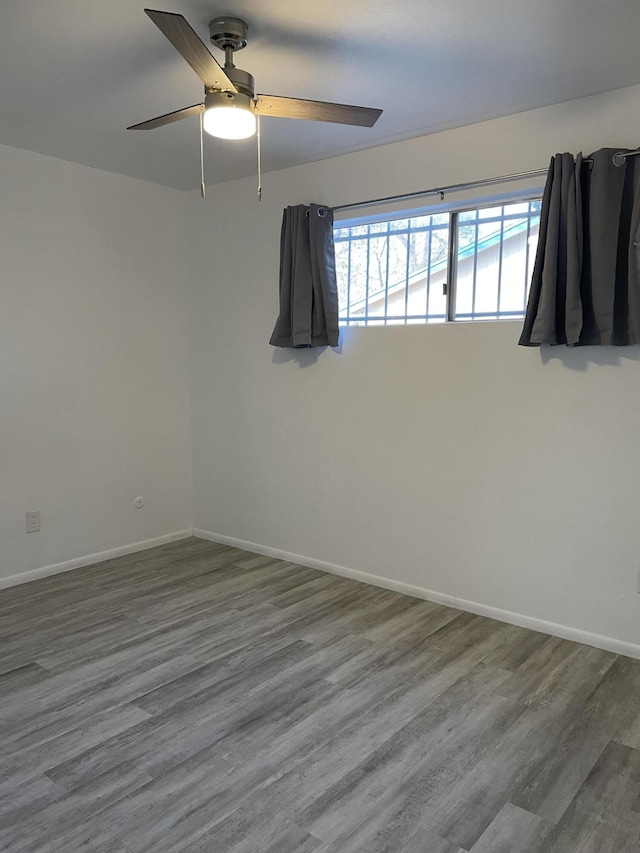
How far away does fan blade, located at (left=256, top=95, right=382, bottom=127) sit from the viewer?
227cm

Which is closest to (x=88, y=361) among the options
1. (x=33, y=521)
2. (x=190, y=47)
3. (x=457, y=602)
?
(x=33, y=521)

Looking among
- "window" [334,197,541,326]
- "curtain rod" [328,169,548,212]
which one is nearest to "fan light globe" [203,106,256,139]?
"curtain rod" [328,169,548,212]

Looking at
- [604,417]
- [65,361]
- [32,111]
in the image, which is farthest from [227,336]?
[604,417]

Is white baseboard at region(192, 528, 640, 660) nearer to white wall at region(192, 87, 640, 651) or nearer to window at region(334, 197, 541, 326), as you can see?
white wall at region(192, 87, 640, 651)

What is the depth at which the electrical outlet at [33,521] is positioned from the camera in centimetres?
373

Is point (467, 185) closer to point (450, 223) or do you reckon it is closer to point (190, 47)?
point (450, 223)

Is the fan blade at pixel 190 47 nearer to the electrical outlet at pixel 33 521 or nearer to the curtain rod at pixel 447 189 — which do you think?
the curtain rod at pixel 447 189

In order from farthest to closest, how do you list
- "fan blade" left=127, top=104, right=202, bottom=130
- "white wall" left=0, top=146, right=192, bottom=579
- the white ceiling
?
"white wall" left=0, top=146, right=192, bottom=579 → "fan blade" left=127, top=104, right=202, bottom=130 → the white ceiling

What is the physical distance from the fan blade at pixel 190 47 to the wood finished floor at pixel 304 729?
7.25 feet

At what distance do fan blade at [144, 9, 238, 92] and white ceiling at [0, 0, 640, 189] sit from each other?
22 centimetres

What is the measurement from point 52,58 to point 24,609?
2.54 metres

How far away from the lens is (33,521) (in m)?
3.74

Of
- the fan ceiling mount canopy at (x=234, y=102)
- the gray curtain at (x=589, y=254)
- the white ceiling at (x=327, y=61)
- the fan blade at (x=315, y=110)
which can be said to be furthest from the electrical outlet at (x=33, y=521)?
the gray curtain at (x=589, y=254)

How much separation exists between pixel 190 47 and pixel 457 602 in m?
2.74
